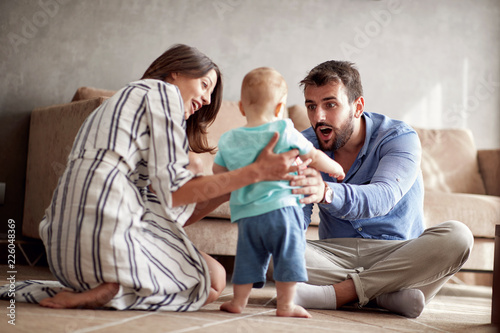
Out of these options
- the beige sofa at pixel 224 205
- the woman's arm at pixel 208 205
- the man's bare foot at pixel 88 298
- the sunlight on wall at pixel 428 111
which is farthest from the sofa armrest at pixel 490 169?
the man's bare foot at pixel 88 298

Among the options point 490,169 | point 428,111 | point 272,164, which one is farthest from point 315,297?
point 428,111

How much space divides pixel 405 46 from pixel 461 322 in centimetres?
251

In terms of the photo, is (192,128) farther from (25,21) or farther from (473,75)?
(473,75)

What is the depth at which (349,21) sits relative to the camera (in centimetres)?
355

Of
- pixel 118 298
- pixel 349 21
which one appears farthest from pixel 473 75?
pixel 118 298

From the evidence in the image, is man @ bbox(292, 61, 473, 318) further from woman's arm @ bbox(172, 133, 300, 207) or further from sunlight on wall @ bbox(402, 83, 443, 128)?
sunlight on wall @ bbox(402, 83, 443, 128)

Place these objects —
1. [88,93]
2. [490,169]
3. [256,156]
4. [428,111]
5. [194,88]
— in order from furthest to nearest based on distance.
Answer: [428,111], [490,169], [88,93], [194,88], [256,156]

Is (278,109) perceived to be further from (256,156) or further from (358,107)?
(358,107)

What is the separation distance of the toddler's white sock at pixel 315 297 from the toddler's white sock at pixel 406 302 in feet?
0.58

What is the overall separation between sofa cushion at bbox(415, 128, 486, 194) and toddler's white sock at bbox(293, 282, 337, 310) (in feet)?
5.51

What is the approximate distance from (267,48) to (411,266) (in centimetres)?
209

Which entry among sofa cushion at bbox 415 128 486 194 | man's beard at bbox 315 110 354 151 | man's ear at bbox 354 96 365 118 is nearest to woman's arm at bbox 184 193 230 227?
man's beard at bbox 315 110 354 151

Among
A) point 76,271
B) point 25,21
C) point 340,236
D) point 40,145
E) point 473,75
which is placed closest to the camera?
point 76,271

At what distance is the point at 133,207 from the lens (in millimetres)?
1323
